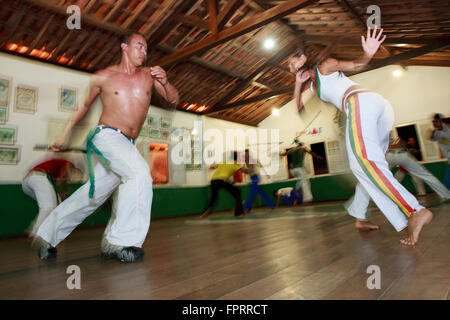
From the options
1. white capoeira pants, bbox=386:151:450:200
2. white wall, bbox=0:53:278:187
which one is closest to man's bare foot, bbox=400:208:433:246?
white capoeira pants, bbox=386:151:450:200

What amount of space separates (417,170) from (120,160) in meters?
4.47

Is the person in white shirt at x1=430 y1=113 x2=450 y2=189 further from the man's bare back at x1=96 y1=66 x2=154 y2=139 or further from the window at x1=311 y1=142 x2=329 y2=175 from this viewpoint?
the window at x1=311 y1=142 x2=329 y2=175

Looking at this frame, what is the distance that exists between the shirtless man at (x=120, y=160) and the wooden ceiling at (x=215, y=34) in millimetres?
3585

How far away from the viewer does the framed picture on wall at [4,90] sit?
4.77 metres

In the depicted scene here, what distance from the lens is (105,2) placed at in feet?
16.1

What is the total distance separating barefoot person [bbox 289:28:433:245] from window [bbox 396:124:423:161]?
23.1 feet

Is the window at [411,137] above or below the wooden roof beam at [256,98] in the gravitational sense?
below

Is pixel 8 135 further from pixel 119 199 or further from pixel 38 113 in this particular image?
pixel 119 199

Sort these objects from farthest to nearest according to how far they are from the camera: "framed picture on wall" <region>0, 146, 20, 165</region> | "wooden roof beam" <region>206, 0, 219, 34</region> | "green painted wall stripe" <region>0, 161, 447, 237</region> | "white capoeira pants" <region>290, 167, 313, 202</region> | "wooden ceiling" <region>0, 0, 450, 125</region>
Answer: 1. "white capoeira pants" <region>290, 167, 313, 202</region>
2. "wooden roof beam" <region>206, 0, 219, 34</region>
3. "wooden ceiling" <region>0, 0, 450, 125</region>
4. "framed picture on wall" <region>0, 146, 20, 165</region>
5. "green painted wall stripe" <region>0, 161, 447, 237</region>

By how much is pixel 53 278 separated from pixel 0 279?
0.31 metres

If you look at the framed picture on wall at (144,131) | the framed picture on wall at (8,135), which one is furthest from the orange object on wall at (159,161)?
the framed picture on wall at (8,135)

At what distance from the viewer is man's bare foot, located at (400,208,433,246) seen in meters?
1.36

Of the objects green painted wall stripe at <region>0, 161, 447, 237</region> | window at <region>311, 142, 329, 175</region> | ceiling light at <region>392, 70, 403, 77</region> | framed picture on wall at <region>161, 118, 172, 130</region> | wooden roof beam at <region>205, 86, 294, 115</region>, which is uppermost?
ceiling light at <region>392, 70, 403, 77</region>

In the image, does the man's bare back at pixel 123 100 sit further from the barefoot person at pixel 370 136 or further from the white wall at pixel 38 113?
the white wall at pixel 38 113
